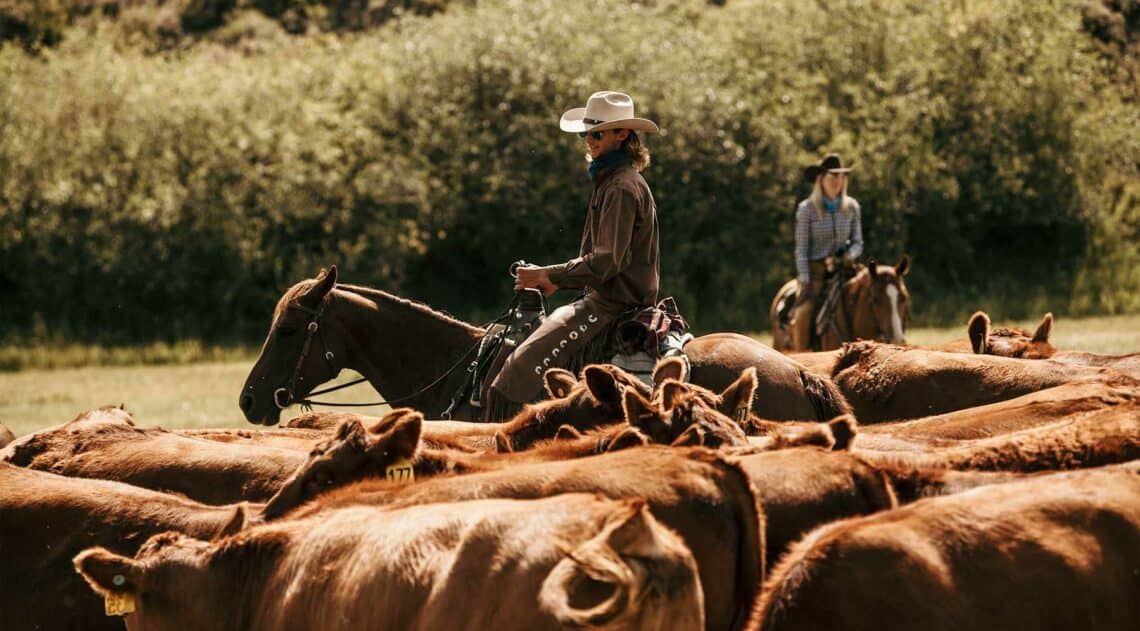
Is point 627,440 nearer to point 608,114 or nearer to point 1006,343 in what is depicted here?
point 608,114

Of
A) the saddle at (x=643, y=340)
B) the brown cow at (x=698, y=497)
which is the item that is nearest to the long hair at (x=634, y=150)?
the saddle at (x=643, y=340)

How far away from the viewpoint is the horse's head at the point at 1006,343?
1054 cm

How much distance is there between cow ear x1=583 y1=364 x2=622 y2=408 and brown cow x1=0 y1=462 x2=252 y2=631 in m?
1.72

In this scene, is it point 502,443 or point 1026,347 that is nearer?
point 502,443

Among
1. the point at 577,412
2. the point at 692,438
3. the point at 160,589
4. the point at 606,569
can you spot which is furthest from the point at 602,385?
the point at 606,569

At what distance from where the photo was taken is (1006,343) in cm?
1094

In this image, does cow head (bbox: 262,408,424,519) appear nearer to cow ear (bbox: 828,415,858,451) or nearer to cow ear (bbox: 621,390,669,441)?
cow ear (bbox: 621,390,669,441)

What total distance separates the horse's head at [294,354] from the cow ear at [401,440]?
503 cm

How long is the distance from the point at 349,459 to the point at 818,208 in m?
12.0

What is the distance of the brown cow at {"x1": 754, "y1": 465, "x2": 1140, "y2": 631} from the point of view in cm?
450

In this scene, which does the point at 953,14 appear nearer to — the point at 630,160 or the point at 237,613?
the point at 630,160

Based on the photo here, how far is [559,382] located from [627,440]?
2.50m

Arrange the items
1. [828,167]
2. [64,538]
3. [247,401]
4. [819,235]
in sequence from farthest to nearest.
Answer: [828,167]
[819,235]
[247,401]
[64,538]

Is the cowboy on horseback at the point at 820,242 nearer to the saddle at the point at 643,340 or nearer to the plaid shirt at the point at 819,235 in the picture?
the plaid shirt at the point at 819,235
